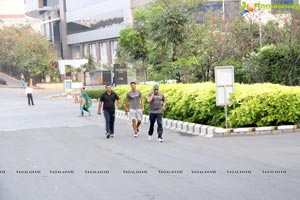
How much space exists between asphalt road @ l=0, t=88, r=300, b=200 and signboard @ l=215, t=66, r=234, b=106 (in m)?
1.55

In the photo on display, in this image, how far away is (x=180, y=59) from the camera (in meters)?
30.2

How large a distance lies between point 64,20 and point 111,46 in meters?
18.5

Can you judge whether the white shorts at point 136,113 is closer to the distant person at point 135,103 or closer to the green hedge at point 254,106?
the distant person at point 135,103

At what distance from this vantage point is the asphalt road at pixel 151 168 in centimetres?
1044

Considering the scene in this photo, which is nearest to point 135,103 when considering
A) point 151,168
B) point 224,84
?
point 224,84

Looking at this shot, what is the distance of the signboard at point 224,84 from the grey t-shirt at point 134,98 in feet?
8.38

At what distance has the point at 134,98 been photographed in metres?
20.5

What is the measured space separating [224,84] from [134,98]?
298cm

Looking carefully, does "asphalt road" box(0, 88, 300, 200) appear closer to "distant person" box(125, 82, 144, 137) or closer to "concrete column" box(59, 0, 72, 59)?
"distant person" box(125, 82, 144, 137)


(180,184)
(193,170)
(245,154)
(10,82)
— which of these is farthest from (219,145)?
(10,82)

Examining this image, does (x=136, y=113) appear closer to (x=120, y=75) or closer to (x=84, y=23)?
(x=120, y=75)

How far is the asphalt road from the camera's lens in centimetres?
1044

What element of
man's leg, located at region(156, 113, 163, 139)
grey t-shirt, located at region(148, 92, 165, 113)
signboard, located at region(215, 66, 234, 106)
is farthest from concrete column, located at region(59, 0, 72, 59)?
man's leg, located at region(156, 113, 163, 139)

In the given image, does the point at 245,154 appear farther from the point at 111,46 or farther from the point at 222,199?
the point at 111,46
